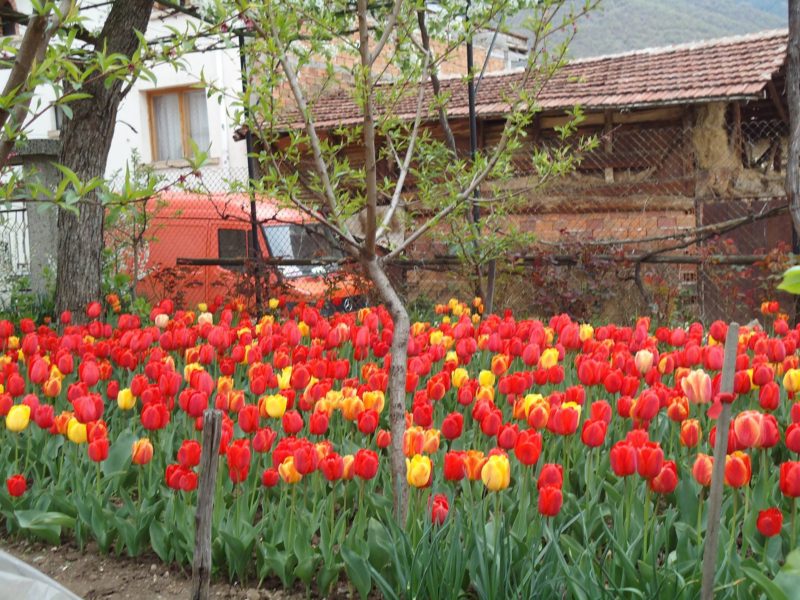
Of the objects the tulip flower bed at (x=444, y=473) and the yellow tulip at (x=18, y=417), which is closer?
the tulip flower bed at (x=444, y=473)

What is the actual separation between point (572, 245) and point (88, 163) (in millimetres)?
4177

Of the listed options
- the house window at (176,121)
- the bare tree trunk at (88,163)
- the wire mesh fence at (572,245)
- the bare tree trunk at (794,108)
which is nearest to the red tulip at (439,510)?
the wire mesh fence at (572,245)

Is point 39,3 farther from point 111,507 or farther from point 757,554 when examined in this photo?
point 757,554

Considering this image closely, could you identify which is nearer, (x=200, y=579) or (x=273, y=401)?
(x=200, y=579)

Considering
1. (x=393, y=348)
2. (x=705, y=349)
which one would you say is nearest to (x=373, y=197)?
(x=393, y=348)

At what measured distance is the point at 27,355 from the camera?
5055 millimetres

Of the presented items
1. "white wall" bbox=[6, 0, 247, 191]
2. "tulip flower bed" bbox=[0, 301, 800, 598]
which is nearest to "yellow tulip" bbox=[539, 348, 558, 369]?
"tulip flower bed" bbox=[0, 301, 800, 598]

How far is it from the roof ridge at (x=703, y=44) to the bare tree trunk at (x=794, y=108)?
9.57 m

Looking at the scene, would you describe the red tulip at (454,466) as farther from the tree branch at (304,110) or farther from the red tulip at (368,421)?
the tree branch at (304,110)

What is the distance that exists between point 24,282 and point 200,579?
28.1 feet

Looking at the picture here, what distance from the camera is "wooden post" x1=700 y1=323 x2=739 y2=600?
1.84 m

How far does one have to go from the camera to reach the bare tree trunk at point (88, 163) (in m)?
7.98

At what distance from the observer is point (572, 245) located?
8453mm

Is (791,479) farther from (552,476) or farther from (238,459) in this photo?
(238,459)
